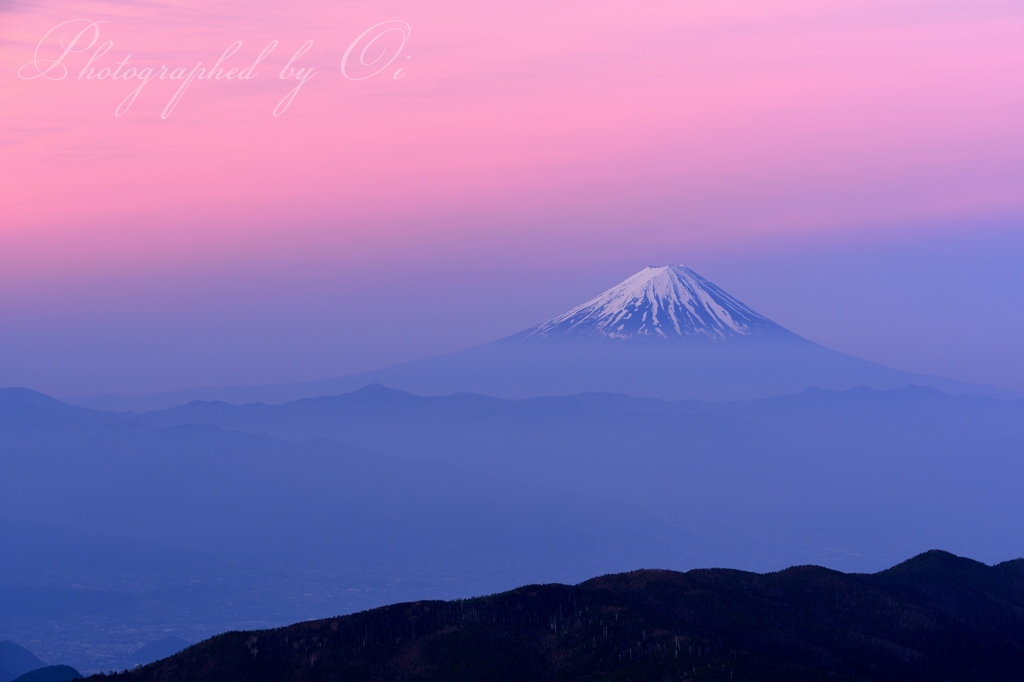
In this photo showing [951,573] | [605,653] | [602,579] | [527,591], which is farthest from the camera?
[951,573]

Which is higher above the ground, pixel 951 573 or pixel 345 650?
pixel 951 573

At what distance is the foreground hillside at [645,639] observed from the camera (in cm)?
5722

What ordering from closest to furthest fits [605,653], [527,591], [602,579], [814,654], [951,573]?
[605,653] → [814,654] → [527,591] → [602,579] → [951,573]

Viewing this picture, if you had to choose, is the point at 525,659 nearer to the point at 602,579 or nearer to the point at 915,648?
the point at 602,579

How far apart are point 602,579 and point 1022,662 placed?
77.8 ft

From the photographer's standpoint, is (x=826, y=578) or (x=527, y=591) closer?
(x=527, y=591)

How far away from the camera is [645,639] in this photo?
5928cm

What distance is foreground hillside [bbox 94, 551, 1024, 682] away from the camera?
5722 centimetres

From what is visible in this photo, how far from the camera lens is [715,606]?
67.2m

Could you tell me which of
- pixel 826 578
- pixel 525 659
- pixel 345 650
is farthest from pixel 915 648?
pixel 345 650

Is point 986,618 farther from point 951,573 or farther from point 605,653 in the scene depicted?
point 605,653

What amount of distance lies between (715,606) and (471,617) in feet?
46.5

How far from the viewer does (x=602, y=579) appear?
7225 cm

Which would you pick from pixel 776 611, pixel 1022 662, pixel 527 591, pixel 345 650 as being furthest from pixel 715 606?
pixel 345 650
